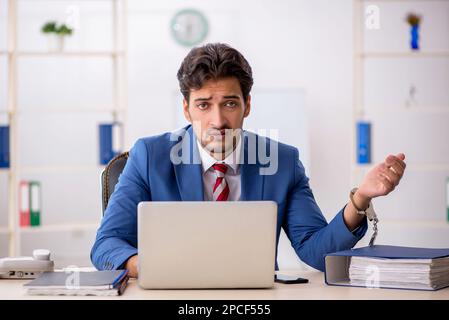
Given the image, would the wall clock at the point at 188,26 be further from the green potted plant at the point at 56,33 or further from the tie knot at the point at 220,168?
the tie knot at the point at 220,168

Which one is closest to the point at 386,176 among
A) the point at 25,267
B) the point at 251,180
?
the point at 251,180

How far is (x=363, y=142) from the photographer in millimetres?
4500

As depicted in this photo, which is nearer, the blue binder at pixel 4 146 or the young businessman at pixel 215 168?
the young businessman at pixel 215 168

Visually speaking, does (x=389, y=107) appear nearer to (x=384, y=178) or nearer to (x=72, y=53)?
(x=72, y=53)

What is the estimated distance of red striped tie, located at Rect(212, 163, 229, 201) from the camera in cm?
200

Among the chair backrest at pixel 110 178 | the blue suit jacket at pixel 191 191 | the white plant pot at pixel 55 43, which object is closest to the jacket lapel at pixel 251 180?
the blue suit jacket at pixel 191 191

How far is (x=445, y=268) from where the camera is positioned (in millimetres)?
1558

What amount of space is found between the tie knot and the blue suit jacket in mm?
47

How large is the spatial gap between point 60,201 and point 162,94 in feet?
3.44

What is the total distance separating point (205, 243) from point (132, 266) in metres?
0.32

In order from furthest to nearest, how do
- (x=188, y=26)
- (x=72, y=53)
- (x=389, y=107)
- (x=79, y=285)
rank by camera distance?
1. (x=188, y=26)
2. (x=72, y=53)
3. (x=389, y=107)
4. (x=79, y=285)

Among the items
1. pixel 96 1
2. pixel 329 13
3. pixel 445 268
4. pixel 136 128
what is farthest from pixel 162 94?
pixel 445 268

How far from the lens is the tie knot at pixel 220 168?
2012 mm

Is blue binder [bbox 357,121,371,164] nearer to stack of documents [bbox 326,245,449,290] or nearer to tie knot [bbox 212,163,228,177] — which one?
tie knot [bbox 212,163,228,177]
